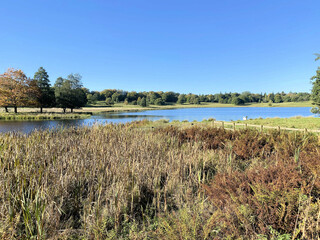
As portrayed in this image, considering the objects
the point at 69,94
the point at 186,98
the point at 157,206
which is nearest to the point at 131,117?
the point at 69,94

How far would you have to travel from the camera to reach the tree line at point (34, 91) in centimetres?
3962

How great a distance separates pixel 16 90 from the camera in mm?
40344

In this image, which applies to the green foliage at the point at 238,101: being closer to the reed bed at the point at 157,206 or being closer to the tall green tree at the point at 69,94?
the tall green tree at the point at 69,94

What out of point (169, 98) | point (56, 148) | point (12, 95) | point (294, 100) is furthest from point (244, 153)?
point (294, 100)

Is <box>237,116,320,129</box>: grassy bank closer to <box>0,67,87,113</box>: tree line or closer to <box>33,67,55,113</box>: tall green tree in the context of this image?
<box>0,67,87,113</box>: tree line

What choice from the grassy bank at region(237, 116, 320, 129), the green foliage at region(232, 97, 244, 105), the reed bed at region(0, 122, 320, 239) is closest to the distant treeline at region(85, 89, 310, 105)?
the green foliage at region(232, 97, 244, 105)

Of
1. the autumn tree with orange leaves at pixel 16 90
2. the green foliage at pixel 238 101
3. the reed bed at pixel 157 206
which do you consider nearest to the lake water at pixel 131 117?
the reed bed at pixel 157 206

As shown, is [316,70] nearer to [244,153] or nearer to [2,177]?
[244,153]

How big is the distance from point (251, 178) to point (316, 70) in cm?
3538

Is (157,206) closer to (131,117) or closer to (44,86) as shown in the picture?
(131,117)

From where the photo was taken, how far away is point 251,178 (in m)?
2.85

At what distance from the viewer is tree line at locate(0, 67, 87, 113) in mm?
39625

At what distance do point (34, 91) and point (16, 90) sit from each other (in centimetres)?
340

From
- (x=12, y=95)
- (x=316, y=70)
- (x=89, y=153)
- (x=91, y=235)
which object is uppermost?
(x=316, y=70)
